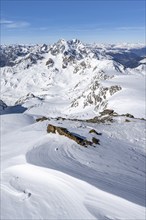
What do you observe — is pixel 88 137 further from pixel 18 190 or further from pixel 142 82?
pixel 142 82

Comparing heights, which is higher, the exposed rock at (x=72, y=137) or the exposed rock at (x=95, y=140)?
the exposed rock at (x=72, y=137)

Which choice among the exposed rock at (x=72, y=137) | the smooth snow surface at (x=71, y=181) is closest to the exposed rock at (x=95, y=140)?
the smooth snow surface at (x=71, y=181)

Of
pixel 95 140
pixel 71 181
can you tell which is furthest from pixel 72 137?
pixel 71 181

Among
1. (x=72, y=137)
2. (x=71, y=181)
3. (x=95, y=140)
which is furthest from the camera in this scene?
(x=95, y=140)

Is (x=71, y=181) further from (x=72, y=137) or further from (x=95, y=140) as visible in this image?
(x=95, y=140)

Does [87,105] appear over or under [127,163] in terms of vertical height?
under

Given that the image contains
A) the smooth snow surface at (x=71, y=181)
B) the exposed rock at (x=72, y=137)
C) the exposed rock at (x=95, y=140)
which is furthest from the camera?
the exposed rock at (x=95, y=140)

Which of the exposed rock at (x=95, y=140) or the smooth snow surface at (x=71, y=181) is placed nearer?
the smooth snow surface at (x=71, y=181)

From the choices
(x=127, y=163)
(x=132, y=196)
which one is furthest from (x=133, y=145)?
(x=132, y=196)

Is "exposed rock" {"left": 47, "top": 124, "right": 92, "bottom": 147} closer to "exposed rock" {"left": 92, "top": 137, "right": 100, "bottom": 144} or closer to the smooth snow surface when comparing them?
the smooth snow surface

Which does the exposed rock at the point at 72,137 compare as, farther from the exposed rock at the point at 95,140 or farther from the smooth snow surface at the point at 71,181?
the exposed rock at the point at 95,140

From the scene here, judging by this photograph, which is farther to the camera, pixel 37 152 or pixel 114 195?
pixel 37 152
